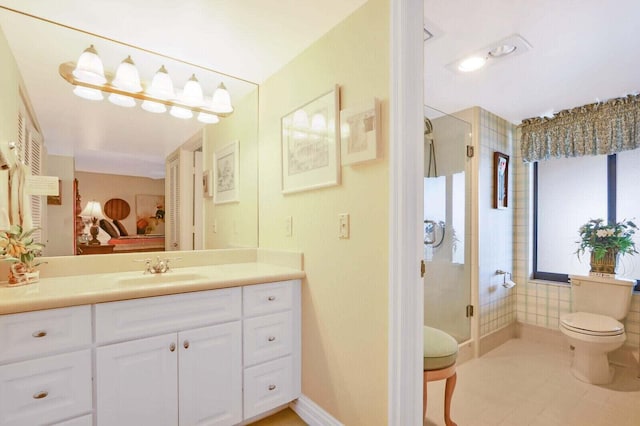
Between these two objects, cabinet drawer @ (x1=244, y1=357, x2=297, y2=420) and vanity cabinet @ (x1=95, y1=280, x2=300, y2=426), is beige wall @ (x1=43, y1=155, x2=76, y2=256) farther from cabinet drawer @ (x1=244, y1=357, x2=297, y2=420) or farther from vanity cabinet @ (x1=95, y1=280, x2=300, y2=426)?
cabinet drawer @ (x1=244, y1=357, x2=297, y2=420)

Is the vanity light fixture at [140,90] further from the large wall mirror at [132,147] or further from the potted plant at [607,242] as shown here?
the potted plant at [607,242]

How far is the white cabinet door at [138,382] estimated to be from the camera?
126cm

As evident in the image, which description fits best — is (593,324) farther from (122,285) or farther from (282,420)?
(122,285)

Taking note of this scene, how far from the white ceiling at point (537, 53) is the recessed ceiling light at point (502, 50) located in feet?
0.28

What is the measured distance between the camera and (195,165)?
2113 millimetres

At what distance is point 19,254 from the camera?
1.35 meters

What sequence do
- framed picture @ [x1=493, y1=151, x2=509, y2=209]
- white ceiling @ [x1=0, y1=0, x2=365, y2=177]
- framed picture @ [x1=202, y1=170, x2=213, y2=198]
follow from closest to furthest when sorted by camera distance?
white ceiling @ [x1=0, y1=0, x2=365, y2=177] → framed picture @ [x1=202, y1=170, x2=213, y2=198] → framed picture @ [x1=493, y1=151, x2=509, y2=209]

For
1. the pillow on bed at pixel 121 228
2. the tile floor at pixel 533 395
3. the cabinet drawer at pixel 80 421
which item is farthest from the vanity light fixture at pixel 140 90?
the tile floor at pixel 533 395

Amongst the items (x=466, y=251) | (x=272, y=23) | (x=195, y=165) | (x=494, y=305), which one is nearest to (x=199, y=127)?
(x=195, y=165)

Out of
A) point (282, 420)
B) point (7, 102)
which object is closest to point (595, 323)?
point (282, 420)

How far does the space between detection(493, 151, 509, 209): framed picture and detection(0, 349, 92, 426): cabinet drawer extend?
3.14 meters

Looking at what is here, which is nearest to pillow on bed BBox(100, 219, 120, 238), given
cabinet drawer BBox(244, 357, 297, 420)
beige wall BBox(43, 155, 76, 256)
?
beige wall BBox(43, 155, 76, 256)

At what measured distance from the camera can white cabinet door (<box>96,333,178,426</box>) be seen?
1.26 metres

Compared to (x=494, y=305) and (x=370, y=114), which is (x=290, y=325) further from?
(x=494, y=305)
